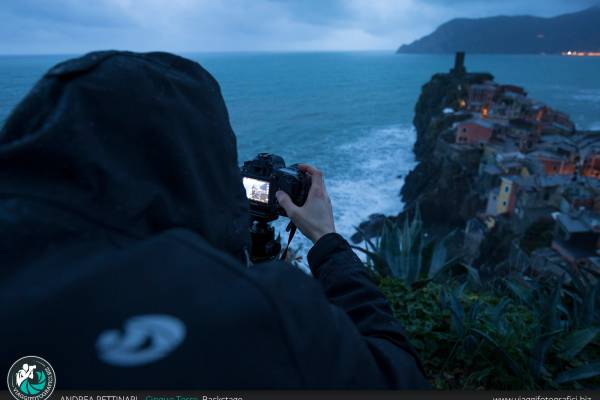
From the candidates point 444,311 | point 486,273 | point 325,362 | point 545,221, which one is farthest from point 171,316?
point 545,221

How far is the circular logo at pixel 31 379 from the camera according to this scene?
0.53m

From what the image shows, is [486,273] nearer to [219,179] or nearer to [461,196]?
[461,196]

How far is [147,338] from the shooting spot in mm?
536

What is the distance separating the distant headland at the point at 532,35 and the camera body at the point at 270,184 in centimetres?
19832

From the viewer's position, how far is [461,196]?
906 inches

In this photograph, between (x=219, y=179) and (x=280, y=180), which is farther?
(x=280, y=180)

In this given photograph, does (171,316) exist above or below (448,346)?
above

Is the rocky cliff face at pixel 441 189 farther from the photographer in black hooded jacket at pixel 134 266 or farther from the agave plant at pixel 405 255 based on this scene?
the photographer in black hooded jacket at pixel 134 266

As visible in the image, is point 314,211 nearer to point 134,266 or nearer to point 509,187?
point 134,266

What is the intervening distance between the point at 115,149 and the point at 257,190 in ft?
4.14

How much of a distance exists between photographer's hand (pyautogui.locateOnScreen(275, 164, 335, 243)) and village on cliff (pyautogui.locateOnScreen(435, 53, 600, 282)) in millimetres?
9143

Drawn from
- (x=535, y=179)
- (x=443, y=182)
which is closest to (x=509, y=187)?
(x=535, y=179)

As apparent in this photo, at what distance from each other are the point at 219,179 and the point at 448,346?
2.26m

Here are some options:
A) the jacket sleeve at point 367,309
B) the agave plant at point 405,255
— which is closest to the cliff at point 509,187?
the agave plant at point 405,255
